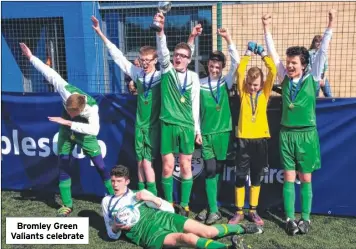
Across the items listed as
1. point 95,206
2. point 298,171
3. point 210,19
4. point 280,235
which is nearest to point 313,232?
point 280,235

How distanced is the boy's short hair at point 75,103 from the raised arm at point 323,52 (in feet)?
7.62

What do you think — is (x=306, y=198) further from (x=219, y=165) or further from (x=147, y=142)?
(x=147, y=142)

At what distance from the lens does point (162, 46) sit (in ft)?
13.0

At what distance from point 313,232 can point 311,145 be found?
2.77ft

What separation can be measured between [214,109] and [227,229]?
121cm

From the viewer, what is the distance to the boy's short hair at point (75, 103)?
171 inches

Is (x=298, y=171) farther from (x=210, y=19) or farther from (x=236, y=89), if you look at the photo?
(x=210, y=19)

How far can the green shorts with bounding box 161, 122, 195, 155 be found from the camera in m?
4.22

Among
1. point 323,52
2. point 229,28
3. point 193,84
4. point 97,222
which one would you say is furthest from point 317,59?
point 229,28

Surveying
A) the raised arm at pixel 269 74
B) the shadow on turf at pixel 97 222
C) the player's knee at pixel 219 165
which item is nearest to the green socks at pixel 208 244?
the shadow on turf at pixel 97 222

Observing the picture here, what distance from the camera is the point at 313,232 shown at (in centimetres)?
409

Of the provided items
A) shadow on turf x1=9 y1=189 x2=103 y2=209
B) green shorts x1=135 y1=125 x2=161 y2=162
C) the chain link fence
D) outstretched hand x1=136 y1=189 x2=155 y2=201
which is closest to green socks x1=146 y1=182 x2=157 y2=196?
green shorts x1=135 y1=125 x2=161 y2=162

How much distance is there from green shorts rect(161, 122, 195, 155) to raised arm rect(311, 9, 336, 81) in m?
1.30

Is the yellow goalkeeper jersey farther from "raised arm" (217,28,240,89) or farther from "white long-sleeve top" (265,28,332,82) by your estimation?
"white long-sleeve top" (265,28,332,82)
